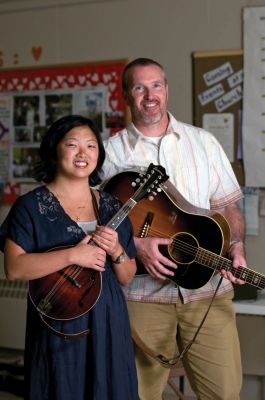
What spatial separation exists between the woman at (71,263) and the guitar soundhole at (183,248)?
0.86ft

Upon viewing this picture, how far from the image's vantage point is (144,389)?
186 centimetres

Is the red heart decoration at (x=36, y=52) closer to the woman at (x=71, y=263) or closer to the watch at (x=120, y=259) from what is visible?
the woman at (x=71, y=263)

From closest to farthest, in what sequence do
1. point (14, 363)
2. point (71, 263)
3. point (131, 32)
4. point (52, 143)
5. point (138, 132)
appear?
point (71, 263) < point (52, 143) < point (138, 132) < point (131, 32) < point (14, 363)

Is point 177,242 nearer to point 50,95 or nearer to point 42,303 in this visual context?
point 42,303

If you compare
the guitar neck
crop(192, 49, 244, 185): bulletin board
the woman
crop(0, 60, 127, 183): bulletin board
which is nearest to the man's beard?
the woman

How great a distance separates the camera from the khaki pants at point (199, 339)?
180 cm

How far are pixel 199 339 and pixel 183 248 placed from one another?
319mm

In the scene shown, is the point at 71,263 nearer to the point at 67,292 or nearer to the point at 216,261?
the point at 67,292

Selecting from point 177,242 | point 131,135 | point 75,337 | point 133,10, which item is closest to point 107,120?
point 133,10

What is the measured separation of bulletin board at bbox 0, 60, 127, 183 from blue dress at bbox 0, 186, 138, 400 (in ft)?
5.26

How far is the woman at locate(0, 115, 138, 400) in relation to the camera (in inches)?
55.3

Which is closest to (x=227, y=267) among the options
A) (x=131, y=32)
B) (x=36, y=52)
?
(x=131, y=32)

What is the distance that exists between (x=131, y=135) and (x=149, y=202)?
0.85 feet

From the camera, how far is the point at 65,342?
4.64ft
